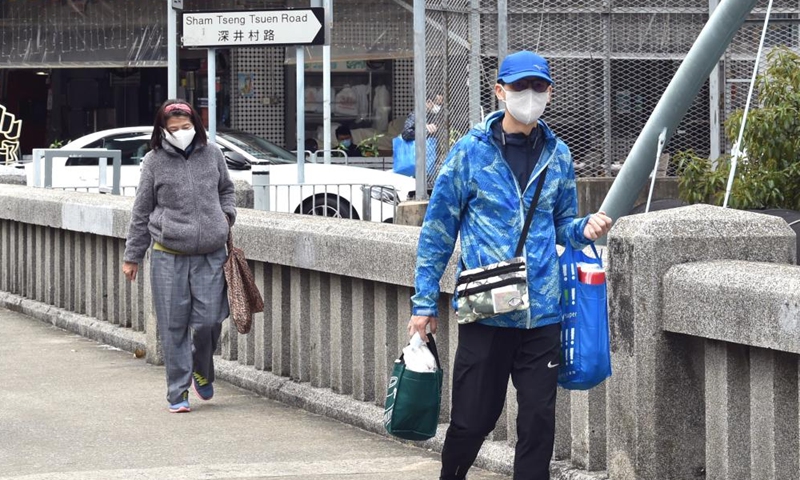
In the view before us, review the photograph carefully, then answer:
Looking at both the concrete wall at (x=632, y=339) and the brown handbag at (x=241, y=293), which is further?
the brown handbag at (x=241, y=293)

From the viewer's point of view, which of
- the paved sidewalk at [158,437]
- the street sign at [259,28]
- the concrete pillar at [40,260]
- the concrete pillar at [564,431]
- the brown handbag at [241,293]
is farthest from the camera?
the concrete pillar at [40,260]

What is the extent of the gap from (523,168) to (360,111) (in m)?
23.0

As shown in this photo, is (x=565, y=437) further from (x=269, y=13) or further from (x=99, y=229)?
(x=269, y=13)

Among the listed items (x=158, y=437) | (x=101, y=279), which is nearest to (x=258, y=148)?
(x=101, y=279)

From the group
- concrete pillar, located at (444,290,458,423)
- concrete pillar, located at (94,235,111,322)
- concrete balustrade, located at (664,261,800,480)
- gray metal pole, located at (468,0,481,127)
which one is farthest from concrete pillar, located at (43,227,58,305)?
concrete balustrade, located at (664,261,800,480)

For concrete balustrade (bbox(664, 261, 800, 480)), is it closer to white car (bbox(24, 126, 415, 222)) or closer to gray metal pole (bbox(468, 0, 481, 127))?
gray metal pole (bbox(468, 0, 481, 127))

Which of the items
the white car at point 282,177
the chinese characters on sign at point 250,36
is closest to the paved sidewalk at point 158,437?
the chinese characters on sign at point 250,36

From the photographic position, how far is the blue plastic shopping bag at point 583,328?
5359 millimetres

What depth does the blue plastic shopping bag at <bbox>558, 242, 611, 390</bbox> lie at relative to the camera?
211 inches

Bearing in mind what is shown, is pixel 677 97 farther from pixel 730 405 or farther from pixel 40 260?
pixel 40 260

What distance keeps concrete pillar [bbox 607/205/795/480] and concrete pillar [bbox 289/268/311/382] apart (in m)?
3.08

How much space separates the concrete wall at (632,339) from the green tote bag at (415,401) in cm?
79

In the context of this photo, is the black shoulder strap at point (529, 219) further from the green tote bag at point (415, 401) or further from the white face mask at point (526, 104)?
the green tote bag at point (415, 401)

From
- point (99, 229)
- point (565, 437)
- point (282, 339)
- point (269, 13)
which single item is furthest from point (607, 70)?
point (565, 437)
